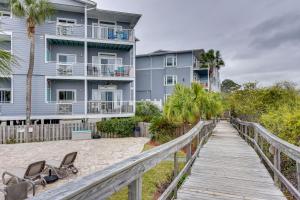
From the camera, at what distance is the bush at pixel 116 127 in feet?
61.2

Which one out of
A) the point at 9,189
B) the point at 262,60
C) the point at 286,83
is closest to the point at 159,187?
the point at 9,189

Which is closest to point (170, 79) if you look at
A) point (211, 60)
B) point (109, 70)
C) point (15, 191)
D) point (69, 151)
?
point (211, 60)

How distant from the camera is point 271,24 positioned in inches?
883

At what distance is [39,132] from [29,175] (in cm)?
1094

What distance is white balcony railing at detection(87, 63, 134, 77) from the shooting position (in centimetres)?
2056

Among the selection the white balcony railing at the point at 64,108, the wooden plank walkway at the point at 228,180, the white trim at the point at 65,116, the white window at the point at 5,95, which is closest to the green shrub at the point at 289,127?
the wooden plank walkway at the point at 228,180

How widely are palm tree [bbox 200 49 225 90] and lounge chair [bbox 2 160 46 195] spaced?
33.2m

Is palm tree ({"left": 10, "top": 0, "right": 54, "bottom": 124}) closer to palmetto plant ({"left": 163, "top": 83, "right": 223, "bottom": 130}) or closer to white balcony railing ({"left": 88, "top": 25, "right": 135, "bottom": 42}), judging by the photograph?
white balcony railing ({"left": 88, "top": 25, "right": 135, "bottom": 42})

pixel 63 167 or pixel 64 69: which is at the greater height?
pixel 64 69

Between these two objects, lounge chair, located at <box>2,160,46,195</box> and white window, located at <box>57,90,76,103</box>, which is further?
white window, located at <box>57,90,76,103</box>

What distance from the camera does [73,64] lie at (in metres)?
19.5

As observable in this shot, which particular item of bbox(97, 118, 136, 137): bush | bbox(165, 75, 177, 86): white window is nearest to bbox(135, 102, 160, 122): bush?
bbox(97, 118, 136, 137): bush

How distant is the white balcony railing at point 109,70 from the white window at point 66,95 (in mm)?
2539

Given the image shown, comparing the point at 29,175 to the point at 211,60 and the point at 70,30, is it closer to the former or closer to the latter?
the point at 70,30
